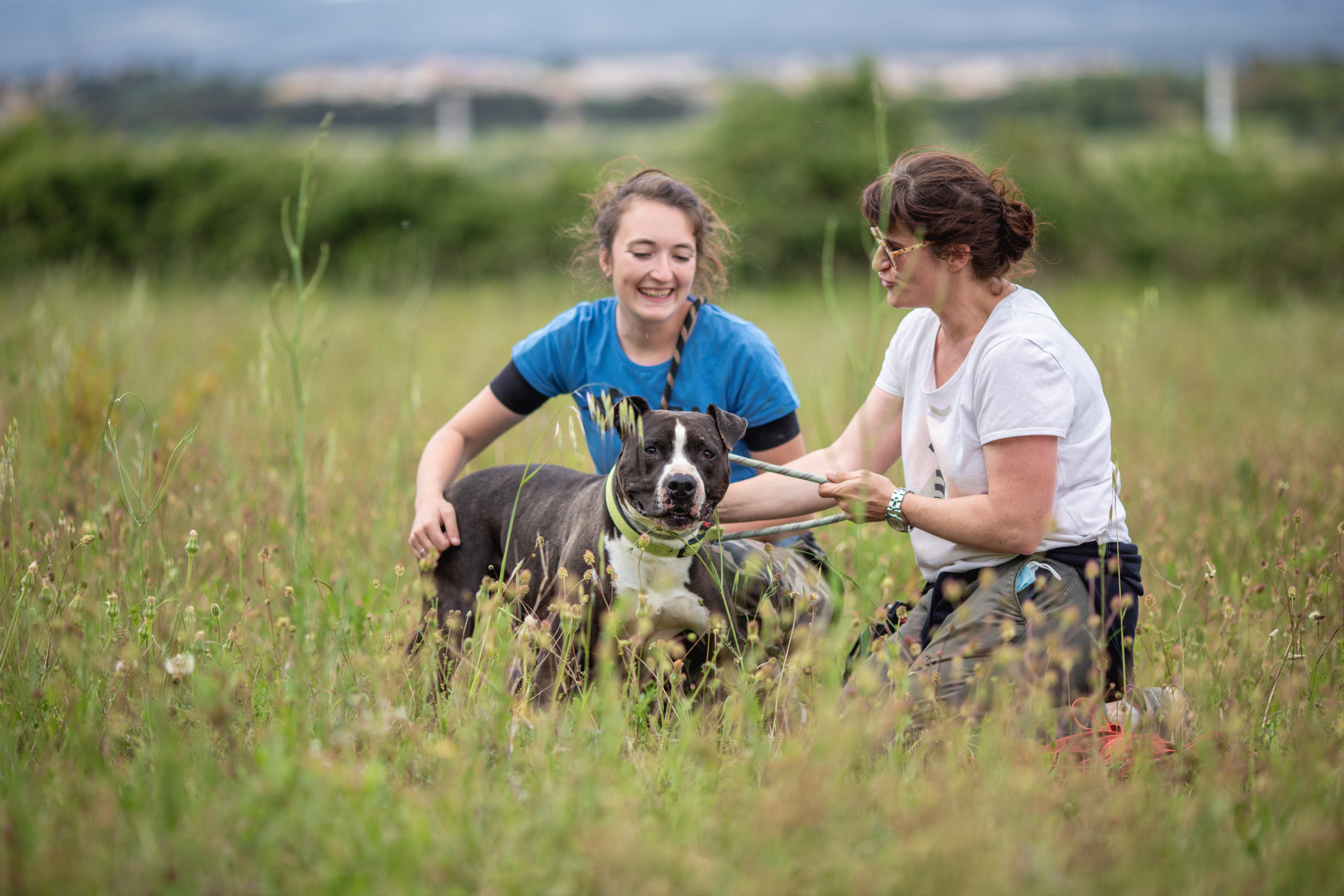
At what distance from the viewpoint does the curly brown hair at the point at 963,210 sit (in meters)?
2.95

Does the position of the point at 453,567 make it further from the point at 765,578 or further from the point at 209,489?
the point at 209,489

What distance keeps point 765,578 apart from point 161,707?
193 cm

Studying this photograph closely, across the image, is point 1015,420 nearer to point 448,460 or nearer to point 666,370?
point 666,370

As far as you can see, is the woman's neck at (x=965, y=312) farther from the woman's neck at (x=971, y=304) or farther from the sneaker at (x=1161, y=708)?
the sneaker at (x=1161, y=708)

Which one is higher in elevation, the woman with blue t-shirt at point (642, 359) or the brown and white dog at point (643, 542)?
the woman with blue t-shirt at point (642, 359)

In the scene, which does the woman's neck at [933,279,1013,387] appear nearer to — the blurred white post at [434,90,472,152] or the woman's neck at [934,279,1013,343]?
the woman's neck at [934,279,1013,343]

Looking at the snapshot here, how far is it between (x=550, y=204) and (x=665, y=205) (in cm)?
1155

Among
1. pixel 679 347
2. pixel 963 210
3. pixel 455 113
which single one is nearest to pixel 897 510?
pixel 963 210

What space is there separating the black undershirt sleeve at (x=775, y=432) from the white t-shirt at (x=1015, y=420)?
564 millimetres

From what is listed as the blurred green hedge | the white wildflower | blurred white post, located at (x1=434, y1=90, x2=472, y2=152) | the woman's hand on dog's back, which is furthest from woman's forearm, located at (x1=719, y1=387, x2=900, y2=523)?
blurred white post, located at (x1=434, y1=90, x2=472, y2=152)

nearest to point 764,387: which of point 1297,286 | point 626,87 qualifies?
point 1297,286

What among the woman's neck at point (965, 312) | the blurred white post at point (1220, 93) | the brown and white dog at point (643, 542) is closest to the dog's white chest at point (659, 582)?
the brown and white dog at point (643, 542)

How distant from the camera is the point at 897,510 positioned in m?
2.93

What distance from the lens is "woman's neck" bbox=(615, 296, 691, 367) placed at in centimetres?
370
